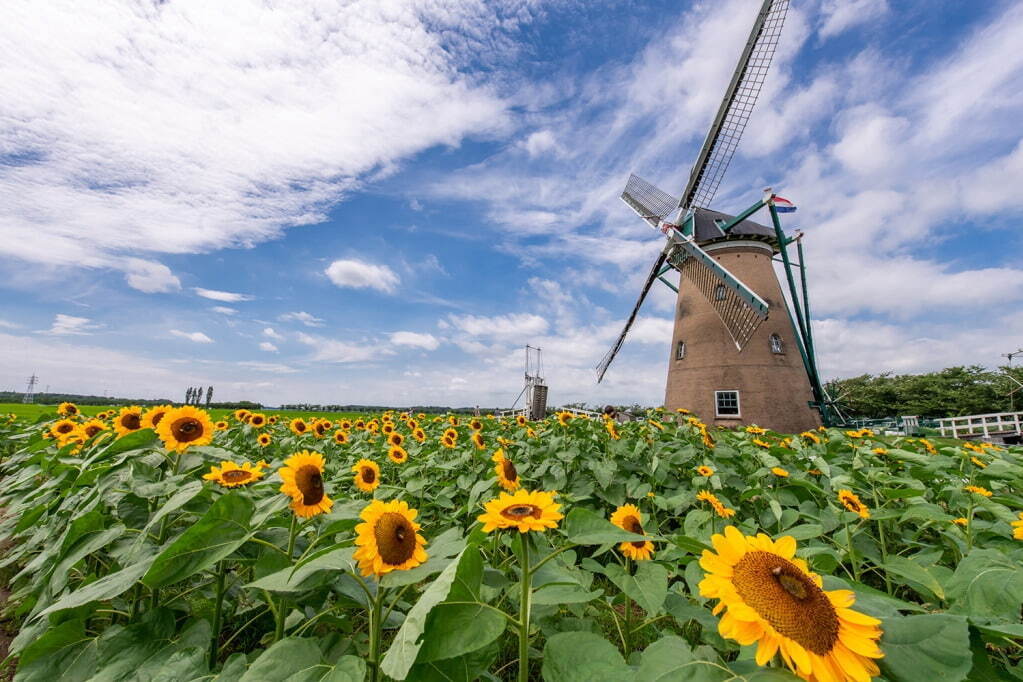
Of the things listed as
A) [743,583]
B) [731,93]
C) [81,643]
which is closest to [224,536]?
[81,643]

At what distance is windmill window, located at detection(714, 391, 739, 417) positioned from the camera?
18641 mm

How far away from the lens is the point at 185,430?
7.94ft

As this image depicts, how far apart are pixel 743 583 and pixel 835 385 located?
69539mm

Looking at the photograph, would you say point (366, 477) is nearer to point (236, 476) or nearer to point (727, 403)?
point (236, 476)

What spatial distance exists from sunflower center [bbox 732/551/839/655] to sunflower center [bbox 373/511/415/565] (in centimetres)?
90

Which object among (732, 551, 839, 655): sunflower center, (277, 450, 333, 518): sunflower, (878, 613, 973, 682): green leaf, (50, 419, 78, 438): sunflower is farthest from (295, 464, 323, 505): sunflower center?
(50, 419, 78, 438): sunflower

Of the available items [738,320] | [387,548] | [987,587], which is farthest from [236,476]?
[738,320]

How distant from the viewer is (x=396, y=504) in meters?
1.71

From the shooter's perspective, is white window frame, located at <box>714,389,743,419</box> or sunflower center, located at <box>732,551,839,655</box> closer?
sunflower center, located at <box>732,551,839,655</box>

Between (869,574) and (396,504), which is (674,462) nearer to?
(869,574)

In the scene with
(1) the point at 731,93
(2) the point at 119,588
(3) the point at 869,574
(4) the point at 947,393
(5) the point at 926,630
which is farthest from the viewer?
(4) the point at 947,393

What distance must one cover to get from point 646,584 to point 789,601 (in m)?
0.78

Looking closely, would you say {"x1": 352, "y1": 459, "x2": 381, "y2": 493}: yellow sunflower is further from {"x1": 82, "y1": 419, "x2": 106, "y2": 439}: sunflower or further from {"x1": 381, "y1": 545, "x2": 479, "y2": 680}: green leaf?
{"x1": 82, "y1": 419, "x2": 106, "y2": 439}: sunflower

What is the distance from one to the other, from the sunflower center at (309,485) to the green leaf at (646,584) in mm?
1158
